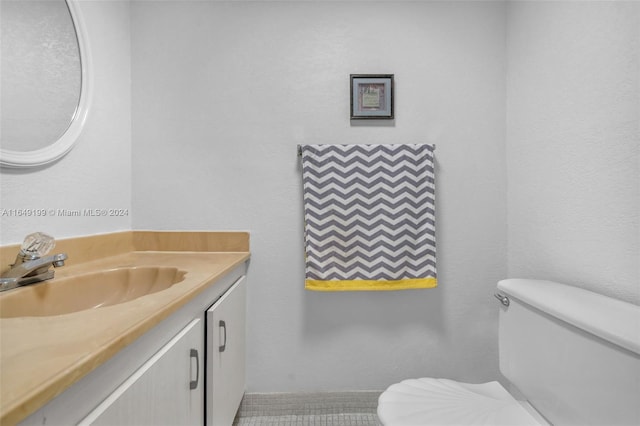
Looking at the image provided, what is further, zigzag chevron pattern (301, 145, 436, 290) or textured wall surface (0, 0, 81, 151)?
zigzag chevron pattern (301, 145, 436, 290)

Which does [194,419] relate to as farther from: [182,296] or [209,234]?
[209,234]

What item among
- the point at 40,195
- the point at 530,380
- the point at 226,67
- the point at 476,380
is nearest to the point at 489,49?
the point at 226,67

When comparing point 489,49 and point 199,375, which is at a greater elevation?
point 489,49

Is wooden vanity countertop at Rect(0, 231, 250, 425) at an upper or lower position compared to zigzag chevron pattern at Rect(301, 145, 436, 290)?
lower

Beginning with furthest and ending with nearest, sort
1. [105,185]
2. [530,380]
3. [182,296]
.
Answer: [105,185]
[530,380]
[182,296]

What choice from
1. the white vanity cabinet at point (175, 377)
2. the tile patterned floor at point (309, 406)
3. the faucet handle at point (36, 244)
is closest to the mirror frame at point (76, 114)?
the faucet handle at point (36, 244)

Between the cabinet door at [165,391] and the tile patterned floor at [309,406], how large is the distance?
2.14 ft

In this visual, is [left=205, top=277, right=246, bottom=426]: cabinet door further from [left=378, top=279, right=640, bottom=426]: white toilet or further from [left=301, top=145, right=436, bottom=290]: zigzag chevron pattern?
[left=378, top=279, right=640, bottom=426]: white toilet

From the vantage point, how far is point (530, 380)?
1.04m

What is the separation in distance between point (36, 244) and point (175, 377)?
57 centimetres

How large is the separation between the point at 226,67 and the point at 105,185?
30.9 inches

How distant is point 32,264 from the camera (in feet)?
2.91

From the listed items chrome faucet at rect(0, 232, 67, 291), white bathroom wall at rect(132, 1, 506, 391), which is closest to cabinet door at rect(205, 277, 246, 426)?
white bathroom wall at rect(132, 1, 506, 391)

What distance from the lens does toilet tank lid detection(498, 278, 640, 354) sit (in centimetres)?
75
